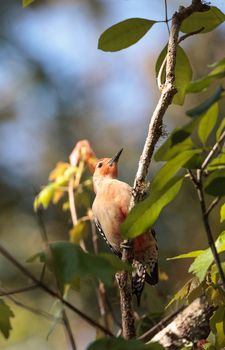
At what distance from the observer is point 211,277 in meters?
1.73

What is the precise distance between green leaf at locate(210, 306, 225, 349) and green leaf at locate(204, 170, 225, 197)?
1.37 ft

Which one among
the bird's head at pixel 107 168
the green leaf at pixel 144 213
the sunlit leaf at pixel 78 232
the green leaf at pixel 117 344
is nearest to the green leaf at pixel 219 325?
the green leaf at pixel 144 213

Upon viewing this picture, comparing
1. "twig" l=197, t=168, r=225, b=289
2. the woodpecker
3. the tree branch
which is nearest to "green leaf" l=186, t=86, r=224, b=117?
"twig" l=197, t=168, r=225, b=289

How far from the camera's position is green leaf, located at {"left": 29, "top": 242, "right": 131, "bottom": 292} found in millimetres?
1173

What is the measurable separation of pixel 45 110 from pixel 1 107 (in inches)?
18.9

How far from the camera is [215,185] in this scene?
4.34 feet

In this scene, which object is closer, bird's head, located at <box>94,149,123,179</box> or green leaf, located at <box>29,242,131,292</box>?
green leaf, located at <box>29,242,131,292</box>

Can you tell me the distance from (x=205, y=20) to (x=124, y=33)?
0.25 m

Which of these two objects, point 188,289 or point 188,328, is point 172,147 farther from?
point 188,328

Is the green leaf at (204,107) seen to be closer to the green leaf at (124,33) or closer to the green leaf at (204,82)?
the green leaf at (204,82)

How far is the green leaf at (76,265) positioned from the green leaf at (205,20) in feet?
2.80

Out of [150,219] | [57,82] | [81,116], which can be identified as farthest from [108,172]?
[57,82]

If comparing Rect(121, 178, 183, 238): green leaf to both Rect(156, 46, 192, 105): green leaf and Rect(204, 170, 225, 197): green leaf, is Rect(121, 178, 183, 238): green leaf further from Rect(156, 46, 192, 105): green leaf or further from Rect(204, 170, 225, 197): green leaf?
Rect(156, 46, 192, 105): green leaf

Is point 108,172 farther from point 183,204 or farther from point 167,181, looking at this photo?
point 167,181
